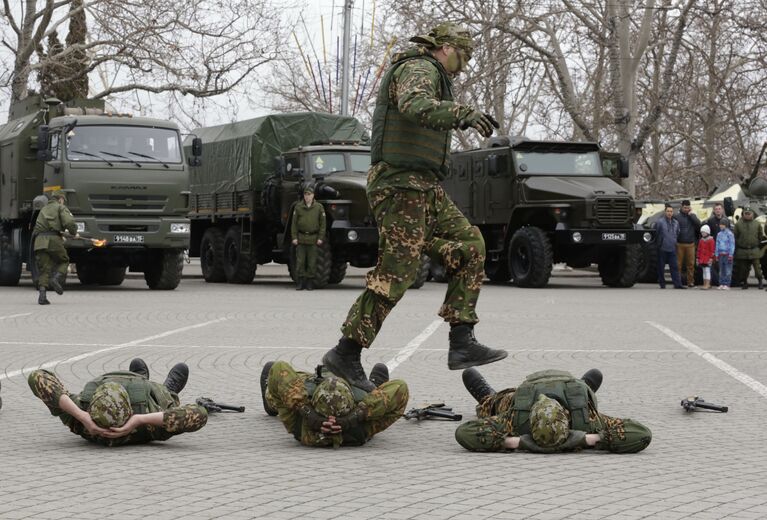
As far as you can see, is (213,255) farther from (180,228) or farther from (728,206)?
(728,206)

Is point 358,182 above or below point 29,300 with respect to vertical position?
above

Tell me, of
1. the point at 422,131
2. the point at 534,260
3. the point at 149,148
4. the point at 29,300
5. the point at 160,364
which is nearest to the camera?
the point at 422,131

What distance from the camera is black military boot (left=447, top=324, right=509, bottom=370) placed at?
740 cm

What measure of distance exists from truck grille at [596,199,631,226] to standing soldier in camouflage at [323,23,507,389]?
19173 mm

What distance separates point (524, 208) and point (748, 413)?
752 inches

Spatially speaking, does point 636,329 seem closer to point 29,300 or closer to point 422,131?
point 422,131

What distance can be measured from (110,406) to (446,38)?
8.46ft

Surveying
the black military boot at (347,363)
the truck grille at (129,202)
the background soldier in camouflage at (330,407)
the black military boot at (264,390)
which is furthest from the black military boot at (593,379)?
the truck grille at (129,202)

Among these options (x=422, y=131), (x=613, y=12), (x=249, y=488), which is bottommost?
(x=249, y=488)

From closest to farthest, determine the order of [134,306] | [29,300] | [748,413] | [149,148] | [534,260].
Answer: [748,413], [134,306], [29,300], [149,148], [534,260]

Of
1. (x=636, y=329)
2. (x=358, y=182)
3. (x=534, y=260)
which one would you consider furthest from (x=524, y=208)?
(x=636, y=329)

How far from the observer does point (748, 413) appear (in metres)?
8.16

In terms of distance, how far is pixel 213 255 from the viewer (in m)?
29.0

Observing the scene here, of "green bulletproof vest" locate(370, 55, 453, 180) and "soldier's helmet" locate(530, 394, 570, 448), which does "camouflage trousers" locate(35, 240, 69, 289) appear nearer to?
"green bulletproof vest" locate(370, 55, 453, 180)
